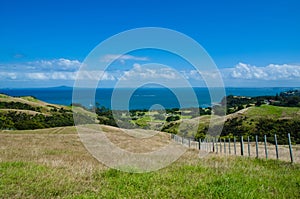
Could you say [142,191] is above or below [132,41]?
below

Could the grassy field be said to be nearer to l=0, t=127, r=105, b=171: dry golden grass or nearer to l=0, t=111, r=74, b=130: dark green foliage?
l=0, t=127, r=105, b=171: dry golden grass

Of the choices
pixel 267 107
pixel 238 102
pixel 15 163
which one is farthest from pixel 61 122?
pixel 15 163

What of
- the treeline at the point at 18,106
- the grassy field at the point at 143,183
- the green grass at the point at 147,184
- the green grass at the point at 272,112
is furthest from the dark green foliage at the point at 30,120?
the green grass at the point at 147,184

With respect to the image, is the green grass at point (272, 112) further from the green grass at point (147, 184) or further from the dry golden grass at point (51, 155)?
the green grass at point (147, 184)

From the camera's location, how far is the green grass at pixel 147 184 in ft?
25.3

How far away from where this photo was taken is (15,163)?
1186cm

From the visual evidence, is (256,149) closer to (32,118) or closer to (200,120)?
(200,120)

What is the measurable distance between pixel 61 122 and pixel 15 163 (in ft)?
324

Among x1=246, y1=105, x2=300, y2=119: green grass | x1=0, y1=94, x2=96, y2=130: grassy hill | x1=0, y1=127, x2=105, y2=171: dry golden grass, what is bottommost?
x1=246, y1=105, x2=300, y2=119: green grass

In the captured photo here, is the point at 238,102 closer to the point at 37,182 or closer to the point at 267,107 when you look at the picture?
the point at 267,107

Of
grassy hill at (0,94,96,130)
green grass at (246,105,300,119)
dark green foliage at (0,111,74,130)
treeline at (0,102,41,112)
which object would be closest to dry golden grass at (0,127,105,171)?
grassy hill at (0,94,96,130)

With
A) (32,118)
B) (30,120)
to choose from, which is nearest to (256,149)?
(30,120)

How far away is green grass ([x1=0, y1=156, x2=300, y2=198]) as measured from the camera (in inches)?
304

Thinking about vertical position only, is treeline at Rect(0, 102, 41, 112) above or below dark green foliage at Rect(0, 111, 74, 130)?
above
